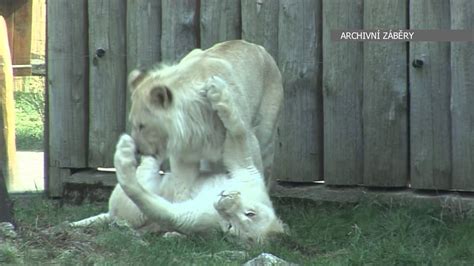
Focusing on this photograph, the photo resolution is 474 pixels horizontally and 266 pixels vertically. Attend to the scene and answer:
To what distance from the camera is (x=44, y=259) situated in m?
5.38

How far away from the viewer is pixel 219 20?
26.0 feet

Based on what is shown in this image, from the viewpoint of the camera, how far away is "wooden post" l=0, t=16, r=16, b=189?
347 inches

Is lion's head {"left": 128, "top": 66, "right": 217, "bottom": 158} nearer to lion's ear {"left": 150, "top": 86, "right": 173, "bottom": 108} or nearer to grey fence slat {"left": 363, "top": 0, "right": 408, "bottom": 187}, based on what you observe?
lion's ear {"left": 150, "top": 86, "right": 173, "bottom": 108}

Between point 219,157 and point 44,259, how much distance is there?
156cm

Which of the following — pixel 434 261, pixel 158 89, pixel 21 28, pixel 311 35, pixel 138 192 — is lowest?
pixel 434 261

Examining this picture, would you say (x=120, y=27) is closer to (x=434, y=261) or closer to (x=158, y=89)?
A: (x=158, y=89)

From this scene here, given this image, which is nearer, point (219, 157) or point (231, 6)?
point (219, 157)

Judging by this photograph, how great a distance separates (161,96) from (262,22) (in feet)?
6.19

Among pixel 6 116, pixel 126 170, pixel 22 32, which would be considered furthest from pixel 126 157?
pixel 22 32

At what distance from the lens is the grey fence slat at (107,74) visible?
325 inches

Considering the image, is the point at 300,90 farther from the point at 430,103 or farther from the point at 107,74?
the point at 107,74

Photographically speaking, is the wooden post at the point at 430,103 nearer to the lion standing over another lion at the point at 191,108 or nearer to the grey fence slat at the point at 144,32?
the lion standing over another lion at the point at 191,108

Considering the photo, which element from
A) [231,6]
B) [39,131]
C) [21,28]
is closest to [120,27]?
[231,6]

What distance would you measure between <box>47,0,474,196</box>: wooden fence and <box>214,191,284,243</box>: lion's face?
1.68 m
